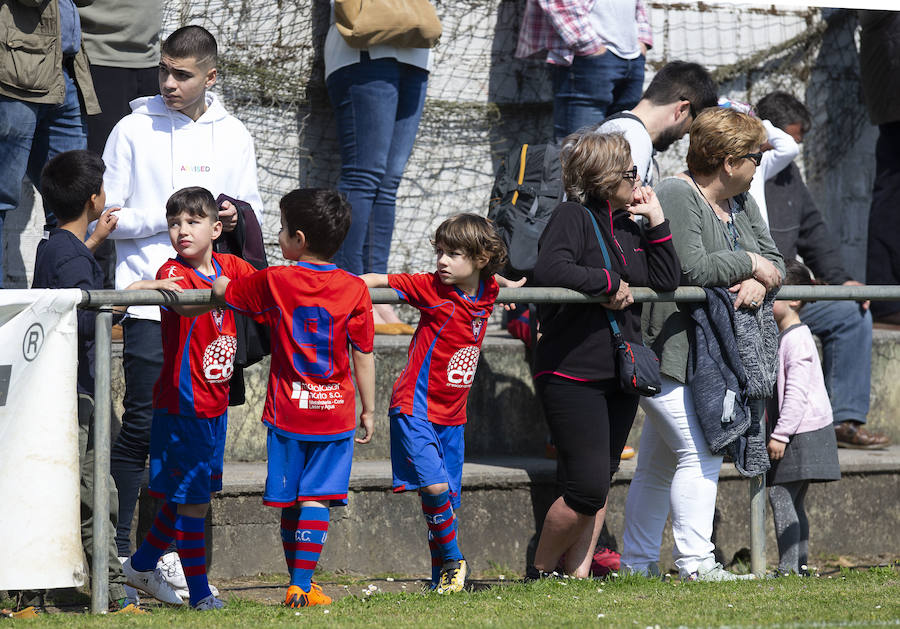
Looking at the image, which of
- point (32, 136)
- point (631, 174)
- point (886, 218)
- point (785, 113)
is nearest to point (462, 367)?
point (631, 174)

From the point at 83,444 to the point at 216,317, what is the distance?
Result: 73 centimetres

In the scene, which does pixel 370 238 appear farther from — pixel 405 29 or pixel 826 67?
pixel 826 67

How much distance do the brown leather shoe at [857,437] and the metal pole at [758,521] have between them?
6.45 ft

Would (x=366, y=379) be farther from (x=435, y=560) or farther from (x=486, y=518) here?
(x=486, y=518)

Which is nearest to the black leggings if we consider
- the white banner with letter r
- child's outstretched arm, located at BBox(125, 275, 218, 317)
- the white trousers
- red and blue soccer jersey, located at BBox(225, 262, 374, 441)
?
the white trousers

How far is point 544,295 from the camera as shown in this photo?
15.9 ft

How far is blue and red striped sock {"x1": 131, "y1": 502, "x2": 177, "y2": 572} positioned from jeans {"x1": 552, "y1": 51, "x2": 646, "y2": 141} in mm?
3541

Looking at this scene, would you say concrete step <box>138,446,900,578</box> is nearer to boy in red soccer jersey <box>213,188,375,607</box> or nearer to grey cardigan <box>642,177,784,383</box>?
boy in red soccer jersey <box>213,188,375,607</box>

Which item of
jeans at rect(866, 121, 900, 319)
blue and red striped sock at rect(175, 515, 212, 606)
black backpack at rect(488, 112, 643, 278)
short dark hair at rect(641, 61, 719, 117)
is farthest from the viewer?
jeans at rect(866, 121, 900, 319)

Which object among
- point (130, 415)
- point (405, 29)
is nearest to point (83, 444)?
point (130, 415)

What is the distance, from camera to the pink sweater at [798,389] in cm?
570

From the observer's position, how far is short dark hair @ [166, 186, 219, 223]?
15.5 ft

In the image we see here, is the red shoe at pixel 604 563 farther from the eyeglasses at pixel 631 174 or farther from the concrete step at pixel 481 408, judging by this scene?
the eyeglasses at pixel 631 174

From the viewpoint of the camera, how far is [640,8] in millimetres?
7652
